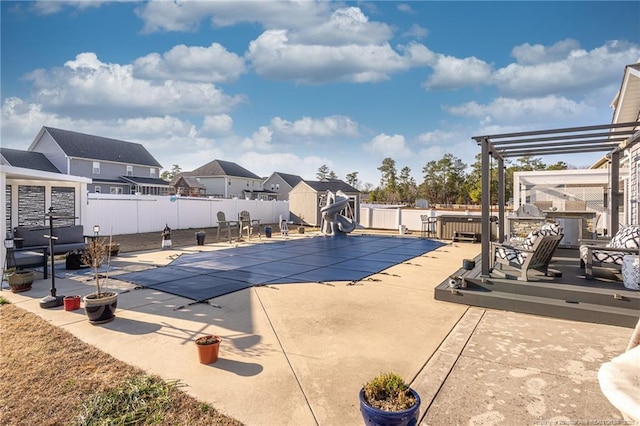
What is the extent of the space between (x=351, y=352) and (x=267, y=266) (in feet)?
16.7

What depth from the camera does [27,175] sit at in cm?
742

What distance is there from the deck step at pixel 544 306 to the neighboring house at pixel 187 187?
1403 inches

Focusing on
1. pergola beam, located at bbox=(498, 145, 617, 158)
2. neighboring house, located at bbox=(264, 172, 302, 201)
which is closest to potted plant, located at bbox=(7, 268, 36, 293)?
pergola beam, located at bbox=(498, 145, 617, 158)

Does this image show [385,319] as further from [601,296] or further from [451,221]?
[451,221]

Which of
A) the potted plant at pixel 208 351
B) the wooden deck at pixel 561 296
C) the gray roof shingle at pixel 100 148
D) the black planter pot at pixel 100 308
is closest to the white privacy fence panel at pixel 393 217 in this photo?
the wooden deck at pixel 561 296

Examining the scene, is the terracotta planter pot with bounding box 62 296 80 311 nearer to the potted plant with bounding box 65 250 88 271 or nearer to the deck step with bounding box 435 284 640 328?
the potted plant with bounding box 65 250 88 271

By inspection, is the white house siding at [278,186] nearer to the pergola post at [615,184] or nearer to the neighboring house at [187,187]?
the neighboring house at [187,187]

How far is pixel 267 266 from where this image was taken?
834 cm

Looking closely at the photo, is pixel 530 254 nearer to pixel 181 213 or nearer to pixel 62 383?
pixel 62 383

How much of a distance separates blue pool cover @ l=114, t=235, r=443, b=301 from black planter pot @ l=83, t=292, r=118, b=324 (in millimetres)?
1306

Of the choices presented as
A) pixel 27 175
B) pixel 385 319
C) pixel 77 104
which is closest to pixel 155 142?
pixel 77 104

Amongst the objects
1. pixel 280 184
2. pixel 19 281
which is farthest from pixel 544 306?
pixel 280 184

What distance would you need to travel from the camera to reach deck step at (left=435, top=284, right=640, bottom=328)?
4.26m

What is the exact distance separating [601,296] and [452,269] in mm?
3605
